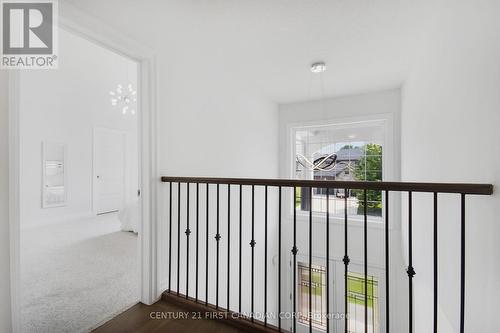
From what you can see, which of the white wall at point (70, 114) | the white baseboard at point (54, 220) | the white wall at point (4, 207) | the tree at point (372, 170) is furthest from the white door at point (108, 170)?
the tree at point (372, 170)

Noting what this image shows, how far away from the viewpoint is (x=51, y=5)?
1469mm

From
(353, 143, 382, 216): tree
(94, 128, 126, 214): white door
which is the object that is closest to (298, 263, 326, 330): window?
(353, 143, 382, 216): tree

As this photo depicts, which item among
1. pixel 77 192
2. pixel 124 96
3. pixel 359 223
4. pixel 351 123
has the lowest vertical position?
pixel 359 223

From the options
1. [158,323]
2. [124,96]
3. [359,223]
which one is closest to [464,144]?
[158,323]

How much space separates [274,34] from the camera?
6.97 ft

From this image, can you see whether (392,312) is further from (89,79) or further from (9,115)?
(89,79)

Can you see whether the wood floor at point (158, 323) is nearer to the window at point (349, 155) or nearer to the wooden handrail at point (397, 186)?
the wooden handrail at point (397, 186)

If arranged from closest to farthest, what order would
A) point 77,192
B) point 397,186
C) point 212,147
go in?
1. point 397,186
2. point 212,147
3. point 77,192

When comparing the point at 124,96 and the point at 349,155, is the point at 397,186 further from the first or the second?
the point at 124,96

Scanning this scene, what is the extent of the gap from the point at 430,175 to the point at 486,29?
46.8 inches

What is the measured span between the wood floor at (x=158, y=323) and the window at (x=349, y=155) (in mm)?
2575

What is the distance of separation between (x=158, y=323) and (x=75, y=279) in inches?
47.7

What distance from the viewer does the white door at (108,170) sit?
5457 mm

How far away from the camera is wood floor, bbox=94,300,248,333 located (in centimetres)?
170
